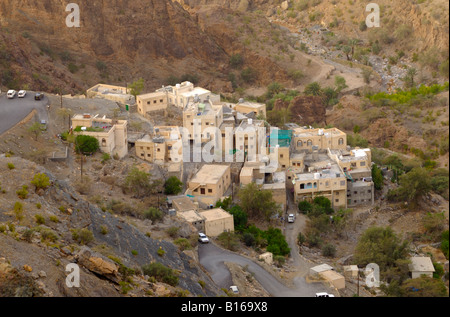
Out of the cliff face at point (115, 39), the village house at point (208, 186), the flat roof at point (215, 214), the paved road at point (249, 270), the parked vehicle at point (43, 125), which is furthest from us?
the cliff face at point (115, 39)

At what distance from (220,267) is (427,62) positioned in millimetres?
50067

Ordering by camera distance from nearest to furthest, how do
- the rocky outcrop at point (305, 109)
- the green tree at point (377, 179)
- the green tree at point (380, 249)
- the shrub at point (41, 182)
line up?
the shrub at point (41, 182), the green tree at point (380, 249), the green tree at point (377, 179), the rocky outcrop at point (305, 109)

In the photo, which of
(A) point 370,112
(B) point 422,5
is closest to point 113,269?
(A) point 370,112

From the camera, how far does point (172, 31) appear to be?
269 feet

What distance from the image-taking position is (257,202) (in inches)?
1700

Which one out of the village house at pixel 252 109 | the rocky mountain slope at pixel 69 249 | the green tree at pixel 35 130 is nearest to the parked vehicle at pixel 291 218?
the village house at pixel 252 109

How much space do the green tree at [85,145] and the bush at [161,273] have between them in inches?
692

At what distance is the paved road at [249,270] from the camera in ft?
108

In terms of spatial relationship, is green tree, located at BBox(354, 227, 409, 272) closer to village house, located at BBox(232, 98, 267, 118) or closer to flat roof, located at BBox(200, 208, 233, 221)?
flat roof, located at BBox(200, 208, 233, 221)

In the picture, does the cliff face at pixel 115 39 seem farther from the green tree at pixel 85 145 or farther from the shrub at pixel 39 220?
the shrub at pixel 39 220

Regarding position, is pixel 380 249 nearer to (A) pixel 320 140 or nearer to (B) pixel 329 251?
(B) pixel 329 251

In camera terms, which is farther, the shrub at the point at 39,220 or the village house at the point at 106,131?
the village house at the point at 106,131

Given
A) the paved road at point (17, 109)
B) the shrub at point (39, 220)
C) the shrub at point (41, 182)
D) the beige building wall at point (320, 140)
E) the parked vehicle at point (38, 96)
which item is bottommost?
the beige building wall at point (320, 140)

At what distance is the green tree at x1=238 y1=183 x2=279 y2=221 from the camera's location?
43125mm
